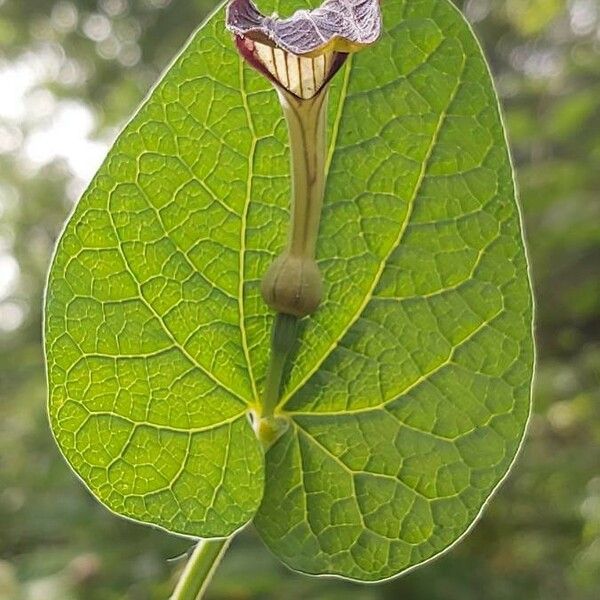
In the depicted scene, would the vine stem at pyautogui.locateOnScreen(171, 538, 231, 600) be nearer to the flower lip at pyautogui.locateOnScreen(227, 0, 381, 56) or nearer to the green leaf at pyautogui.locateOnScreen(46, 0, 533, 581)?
the green leaf at pyautogui.locateOnScreen(46, 0, 533, 581)

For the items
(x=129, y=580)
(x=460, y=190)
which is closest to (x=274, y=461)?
(x=460, y=190)

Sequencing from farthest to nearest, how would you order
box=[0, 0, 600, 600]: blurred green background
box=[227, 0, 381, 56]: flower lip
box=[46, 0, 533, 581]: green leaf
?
box=[0, 0, 600, 600]: blurred green background → box=[46, 0, 533, 581]: green leaf → box=[227, 0, 381, 56]: flower lip

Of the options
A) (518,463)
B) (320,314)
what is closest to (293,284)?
(320,314)

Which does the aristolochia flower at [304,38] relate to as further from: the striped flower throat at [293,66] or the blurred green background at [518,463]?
the blurred green background at [518,463]

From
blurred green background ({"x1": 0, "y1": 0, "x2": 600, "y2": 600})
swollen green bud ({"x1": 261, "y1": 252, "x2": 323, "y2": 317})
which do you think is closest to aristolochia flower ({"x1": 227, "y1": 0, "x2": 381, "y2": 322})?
swollen green bud ({"x1": 261, "y1": 252, "x2": 323, "y2": 317})

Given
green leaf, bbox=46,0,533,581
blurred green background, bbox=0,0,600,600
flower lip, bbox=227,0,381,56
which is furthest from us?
blurred green background, bbox=0,0,600,600

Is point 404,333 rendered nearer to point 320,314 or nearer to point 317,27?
point 320,314

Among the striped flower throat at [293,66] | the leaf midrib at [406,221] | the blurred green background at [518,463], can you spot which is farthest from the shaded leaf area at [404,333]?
the blurred green background at [518,463]
